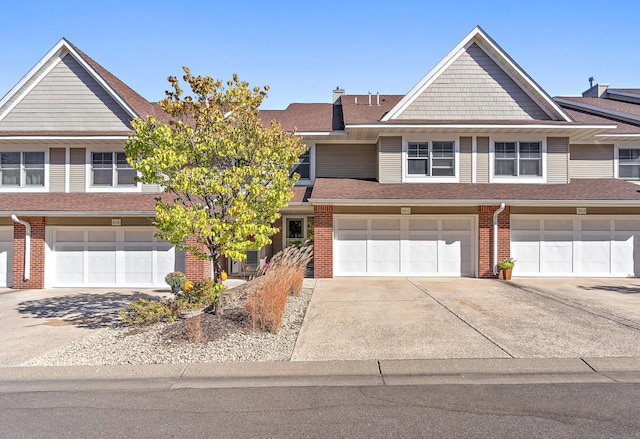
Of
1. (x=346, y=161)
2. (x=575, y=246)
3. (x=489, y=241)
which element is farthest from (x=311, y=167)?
(x=575, y=246)

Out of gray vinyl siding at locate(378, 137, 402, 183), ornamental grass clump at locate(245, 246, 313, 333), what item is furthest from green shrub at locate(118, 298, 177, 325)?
gray vinyl siding at locate(378, 137, 402, 183)

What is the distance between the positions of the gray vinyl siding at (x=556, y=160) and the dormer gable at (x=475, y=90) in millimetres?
1083

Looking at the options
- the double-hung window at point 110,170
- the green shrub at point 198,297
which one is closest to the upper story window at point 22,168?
the double-hung window at point 110,170

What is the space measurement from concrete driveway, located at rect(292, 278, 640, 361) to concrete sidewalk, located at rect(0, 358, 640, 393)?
13.4 inches

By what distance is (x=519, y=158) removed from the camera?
51.2 ft

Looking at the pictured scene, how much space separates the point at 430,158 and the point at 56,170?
14382 millimetres

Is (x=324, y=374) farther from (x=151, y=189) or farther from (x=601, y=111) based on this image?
(x=601, y=111)

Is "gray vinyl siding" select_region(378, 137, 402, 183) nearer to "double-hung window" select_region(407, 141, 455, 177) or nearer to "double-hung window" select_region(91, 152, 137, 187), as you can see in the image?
"double-hung window" select_region(407, 141, 455, 177)

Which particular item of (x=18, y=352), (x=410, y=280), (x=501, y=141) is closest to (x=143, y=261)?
(x=18, y=352)

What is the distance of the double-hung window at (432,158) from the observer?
15.6m

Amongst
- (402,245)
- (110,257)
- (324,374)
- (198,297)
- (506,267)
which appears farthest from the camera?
(402,245)

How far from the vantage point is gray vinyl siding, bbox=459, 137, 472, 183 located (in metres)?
15.5

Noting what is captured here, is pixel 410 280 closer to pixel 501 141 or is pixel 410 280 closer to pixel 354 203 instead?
pixel 354 203

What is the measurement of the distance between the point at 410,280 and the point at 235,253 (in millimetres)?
7989
